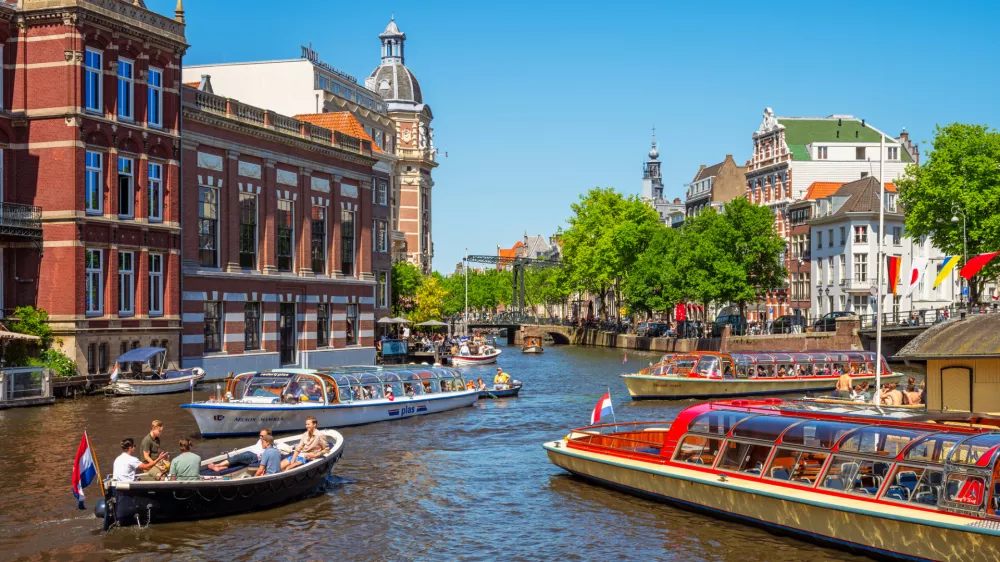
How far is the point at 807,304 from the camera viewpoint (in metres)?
113

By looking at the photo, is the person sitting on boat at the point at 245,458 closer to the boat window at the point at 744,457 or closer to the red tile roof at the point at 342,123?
the boat window at the point at 744,457

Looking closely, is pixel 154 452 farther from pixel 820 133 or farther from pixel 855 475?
pixel 820 133

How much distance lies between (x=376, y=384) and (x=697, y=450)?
19809mm

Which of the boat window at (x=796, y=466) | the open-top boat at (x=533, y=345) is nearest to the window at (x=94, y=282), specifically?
the boat window at (x=796, y=466)

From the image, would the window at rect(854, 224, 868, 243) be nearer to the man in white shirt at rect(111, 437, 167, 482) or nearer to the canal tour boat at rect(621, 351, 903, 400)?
the canal tour boat at rect(621, 351, 903, 400)

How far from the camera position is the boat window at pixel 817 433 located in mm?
24531

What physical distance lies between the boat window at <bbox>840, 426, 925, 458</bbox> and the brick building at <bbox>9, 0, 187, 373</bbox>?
3906 centimetres

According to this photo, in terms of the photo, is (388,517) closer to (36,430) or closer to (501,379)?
(36,430)

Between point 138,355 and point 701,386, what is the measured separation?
27.0m

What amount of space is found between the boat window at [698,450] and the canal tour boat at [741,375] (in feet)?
90.7

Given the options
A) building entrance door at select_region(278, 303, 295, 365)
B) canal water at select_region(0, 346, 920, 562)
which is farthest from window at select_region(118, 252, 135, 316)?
building entrance door at select_region(278, 303, 295, 365)

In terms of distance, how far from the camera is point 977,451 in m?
21.3

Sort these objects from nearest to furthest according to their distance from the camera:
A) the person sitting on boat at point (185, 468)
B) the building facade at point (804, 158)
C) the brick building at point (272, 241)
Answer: the person sitting on boat at point (185, 468), the brick building at point (272, 241), the building facade at point (804, 158)

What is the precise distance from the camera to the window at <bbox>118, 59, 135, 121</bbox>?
55750 millimetres
